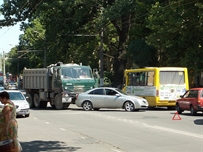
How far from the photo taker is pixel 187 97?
1032 inches

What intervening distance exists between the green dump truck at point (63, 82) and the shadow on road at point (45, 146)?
16411 millimetres

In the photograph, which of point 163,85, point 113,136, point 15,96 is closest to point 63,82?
point 15,96

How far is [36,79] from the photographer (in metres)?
34.5

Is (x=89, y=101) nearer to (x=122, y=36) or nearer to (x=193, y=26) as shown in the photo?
(x=193, y=26)

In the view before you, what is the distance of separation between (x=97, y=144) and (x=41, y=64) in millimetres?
70457

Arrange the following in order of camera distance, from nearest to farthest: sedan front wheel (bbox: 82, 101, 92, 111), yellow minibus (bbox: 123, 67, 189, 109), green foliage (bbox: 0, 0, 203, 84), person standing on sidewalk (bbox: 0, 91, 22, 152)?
1. person standing on sidewalk (bbox: 0, 91, 22, 152)
2. sedan front wheel (bbox: 82, 101, 92, 111)
3. yellow minibus (bbox: 123, 67, 189, 109)
4. green foliage (bbox: 0, 0, 203, 84)

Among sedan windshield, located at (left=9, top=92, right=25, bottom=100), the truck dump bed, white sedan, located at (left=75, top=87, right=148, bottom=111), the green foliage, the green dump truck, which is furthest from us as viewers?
the green foliage

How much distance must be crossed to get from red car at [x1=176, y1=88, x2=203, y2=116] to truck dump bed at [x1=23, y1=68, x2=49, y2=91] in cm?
1044

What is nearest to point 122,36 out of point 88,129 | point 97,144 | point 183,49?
point 183,49

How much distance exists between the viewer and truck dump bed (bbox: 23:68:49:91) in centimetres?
3310

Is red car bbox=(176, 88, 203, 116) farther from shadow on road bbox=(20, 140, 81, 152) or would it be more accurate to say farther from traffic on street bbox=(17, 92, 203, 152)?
shadow on road bbox=(20, 140, 81, 152)

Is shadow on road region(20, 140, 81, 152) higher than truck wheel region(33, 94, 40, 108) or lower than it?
lower

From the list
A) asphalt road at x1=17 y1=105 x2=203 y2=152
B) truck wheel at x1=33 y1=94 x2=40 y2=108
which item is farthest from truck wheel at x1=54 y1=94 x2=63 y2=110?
asphalt road at x1=17 y1=105 x2=203 y2=152

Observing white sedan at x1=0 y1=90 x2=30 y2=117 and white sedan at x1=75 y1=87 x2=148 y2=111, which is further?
white sedan at x1=75 y1=87 x2=148 y2=111
